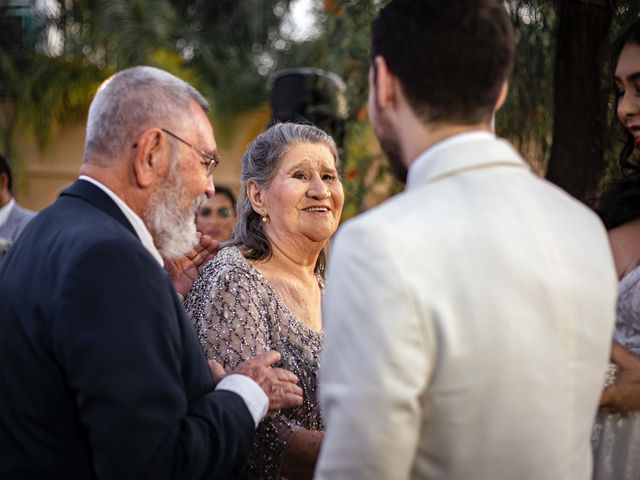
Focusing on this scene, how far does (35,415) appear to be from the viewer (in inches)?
86.6

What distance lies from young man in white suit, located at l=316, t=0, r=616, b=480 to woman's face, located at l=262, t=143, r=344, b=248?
1.64 m

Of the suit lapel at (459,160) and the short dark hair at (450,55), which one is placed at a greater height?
the short dark hair at (450,55)

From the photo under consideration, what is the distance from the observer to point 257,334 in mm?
3234

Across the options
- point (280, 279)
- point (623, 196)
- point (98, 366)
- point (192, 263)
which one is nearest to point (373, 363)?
point (98, 366)

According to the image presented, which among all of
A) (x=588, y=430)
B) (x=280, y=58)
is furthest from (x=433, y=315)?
(x=280, y=58)

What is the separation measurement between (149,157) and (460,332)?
1.01 metres

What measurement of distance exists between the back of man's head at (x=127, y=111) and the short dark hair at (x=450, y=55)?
718mm

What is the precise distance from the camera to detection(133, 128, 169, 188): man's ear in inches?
92.4

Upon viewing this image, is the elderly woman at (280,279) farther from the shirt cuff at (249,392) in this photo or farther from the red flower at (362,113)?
the red flower at (362,113)

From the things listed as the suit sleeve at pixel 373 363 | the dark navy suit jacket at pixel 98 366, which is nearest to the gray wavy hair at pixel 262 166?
the dark navy suit jacket at pixel 98 366

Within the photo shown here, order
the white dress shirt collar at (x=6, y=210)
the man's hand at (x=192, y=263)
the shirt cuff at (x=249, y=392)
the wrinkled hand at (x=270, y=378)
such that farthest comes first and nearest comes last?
the white dress shirt collar at (x=6, y=210)
the man's hand at (x=192, y=263)
the wrinkled hand at (x=270, y=378)
the shirt cuff at (x=249, y=392)

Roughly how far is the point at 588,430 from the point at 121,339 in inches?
39.8

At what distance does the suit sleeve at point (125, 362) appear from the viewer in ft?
6.79

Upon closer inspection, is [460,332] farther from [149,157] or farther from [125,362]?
[149,157]
